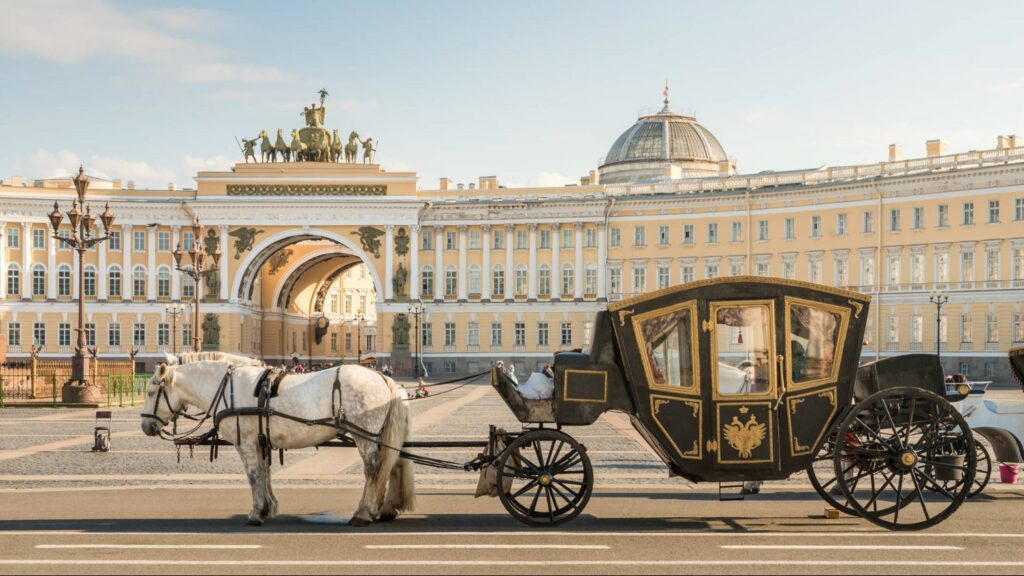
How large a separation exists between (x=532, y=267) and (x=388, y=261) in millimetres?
8900

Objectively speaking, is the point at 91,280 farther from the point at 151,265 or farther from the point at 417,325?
A: the point at 417,325

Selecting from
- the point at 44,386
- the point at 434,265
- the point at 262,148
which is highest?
the point at 262,148

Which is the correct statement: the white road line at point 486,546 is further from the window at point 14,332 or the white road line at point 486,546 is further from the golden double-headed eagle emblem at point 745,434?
the window at point 14,332

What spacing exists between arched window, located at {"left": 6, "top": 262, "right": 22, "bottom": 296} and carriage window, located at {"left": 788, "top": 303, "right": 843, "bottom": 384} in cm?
7376

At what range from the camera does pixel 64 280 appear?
78.4m

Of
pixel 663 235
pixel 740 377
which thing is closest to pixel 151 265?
pixel 663 235

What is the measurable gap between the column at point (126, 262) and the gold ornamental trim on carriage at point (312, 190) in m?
6.95

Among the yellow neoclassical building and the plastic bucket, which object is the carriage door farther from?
the yellow neoclassical building

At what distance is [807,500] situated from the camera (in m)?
14.1

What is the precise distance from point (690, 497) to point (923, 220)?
5388 centimetres

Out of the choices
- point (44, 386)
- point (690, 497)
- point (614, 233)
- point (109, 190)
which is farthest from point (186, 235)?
point (690, 497)

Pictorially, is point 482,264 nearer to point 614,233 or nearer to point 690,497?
point 614,233

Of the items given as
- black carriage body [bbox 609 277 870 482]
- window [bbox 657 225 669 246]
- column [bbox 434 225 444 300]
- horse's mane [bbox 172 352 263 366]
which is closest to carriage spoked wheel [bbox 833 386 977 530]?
black carriage body [bbox 609 277 870 482]

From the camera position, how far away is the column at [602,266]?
3034 inches
